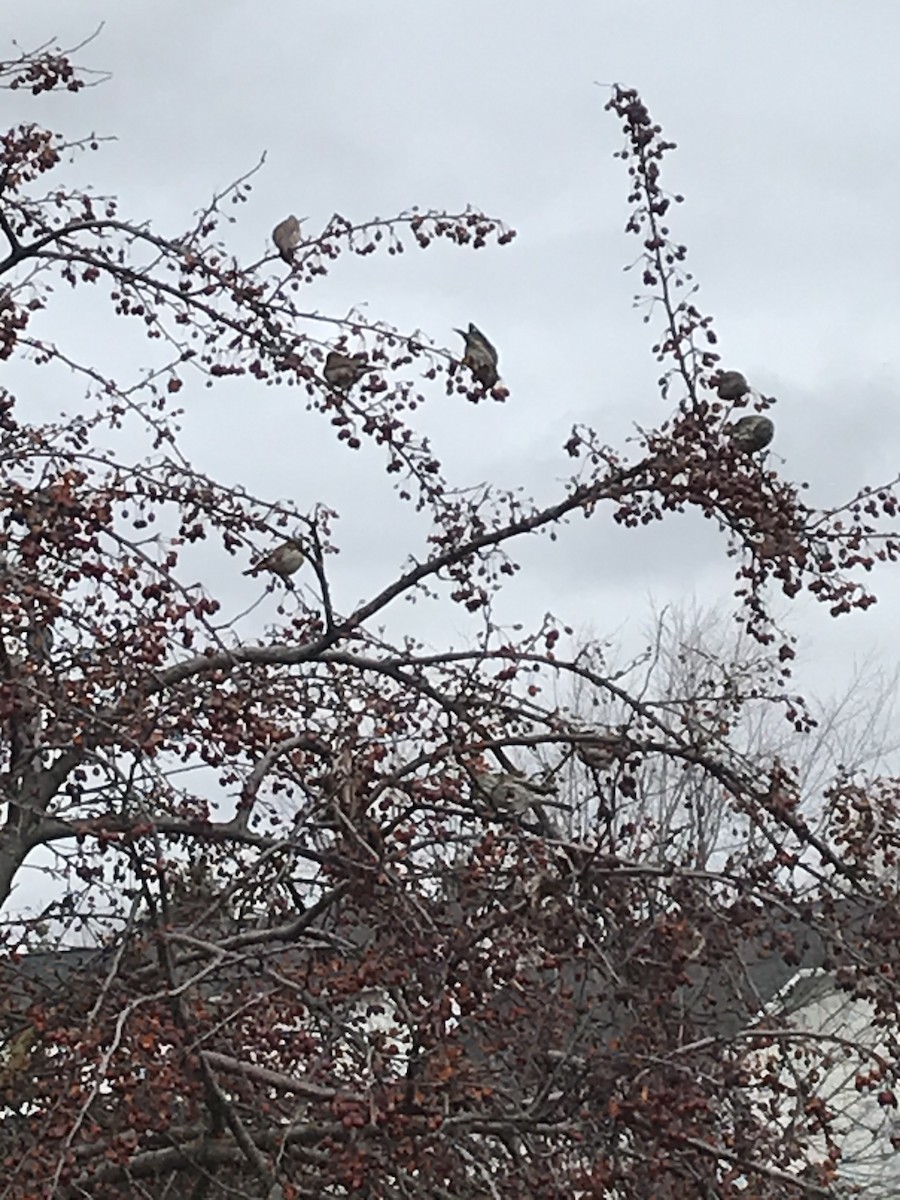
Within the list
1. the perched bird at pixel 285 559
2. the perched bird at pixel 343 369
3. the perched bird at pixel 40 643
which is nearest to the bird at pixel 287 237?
the perched bird at pixel 343 369

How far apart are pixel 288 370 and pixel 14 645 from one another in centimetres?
144

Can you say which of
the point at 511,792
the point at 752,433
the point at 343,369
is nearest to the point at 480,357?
the point at 343,369

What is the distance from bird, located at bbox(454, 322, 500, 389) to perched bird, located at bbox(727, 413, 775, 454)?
72 centimetres

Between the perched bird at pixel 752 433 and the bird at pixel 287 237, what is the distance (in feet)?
4.81

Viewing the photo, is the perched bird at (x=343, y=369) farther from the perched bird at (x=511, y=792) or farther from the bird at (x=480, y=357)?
the perched bird at (x=511, y=792)

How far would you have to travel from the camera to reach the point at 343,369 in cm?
491

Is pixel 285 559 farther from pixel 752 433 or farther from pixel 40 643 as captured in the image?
pixel 752 433

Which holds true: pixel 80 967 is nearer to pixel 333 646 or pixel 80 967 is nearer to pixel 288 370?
pixel 333 646

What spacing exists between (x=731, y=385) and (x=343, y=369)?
1.12 m

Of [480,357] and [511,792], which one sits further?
[480,357]

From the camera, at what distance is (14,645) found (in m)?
5.67

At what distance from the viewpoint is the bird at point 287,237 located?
5105 millimetres

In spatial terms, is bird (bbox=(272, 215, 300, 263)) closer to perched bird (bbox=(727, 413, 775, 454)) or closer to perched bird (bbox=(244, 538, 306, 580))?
perched bird (bbox=(244, 538, 306, 580))

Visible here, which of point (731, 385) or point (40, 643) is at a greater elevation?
point (731, 385)
